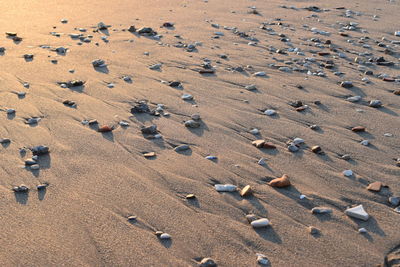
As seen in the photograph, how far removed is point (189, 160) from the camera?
143 inches

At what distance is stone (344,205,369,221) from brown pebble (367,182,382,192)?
285 millimetres

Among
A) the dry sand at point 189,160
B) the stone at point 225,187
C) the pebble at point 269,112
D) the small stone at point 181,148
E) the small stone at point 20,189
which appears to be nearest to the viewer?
the dry sand at point 189,160

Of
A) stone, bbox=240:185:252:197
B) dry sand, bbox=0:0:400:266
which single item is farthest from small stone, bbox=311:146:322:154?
stone, bbox=240:185:252:197

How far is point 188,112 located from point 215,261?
2065mm

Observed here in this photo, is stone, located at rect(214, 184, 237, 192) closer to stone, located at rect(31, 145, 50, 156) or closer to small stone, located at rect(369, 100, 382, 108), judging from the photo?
stone, located at rect(31, 145, 50, 156)

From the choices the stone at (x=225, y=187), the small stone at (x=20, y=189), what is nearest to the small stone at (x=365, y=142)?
the stone at (x=225, y=187)

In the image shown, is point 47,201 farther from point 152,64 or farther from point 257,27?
point 257,27

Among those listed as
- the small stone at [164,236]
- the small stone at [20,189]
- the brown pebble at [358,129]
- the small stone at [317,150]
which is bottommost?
the small stone at [20,189]

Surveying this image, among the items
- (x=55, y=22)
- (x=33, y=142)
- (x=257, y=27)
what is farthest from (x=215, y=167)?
(x=55, y=22)

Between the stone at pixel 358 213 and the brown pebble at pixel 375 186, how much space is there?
0.29 meters

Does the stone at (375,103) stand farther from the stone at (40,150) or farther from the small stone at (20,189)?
the small stone at (20,189)

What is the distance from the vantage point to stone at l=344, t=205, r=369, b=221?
2986 millimetres

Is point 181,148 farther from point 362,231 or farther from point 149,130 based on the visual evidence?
point 362,231

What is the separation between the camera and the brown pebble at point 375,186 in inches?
130
